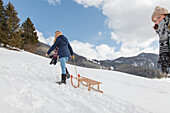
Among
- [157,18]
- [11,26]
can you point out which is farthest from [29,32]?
[157,18]

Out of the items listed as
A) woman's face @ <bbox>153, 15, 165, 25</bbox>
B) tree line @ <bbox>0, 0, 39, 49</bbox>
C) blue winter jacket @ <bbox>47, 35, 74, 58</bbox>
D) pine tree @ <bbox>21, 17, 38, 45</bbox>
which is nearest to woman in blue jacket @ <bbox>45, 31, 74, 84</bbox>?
blue winter jacket @ <bbox>47, 35, 74, 58</bbox>

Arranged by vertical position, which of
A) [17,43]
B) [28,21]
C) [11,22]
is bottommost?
[17,43]

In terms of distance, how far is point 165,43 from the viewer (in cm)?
133

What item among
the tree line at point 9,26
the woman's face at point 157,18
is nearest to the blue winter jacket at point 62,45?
the woman's face at point 157,18

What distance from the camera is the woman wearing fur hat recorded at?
4.33 feet

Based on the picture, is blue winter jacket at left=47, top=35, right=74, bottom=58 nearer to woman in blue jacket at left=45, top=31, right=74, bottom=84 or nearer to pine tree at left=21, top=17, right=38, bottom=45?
woman in blue jacket at left=45, top=31, right=74, bottom=84

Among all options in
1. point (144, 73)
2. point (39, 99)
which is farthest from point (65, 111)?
point (144, 73)

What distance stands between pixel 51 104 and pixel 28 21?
33.9 m

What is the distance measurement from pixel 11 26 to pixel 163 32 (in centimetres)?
2732

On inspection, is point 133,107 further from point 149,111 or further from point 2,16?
point 2,16

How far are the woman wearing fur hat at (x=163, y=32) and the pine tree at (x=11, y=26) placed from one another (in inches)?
1021

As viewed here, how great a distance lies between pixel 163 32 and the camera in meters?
1.36

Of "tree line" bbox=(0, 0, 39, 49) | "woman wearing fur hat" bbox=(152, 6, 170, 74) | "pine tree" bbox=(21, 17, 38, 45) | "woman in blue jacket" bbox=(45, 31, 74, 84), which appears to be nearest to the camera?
"woman wearing fur hat" bbox=(152, 6, 170, 74)

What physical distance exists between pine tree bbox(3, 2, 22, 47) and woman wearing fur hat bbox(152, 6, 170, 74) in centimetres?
2593
